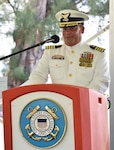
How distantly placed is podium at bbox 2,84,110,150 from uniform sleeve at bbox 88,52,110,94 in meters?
0.37

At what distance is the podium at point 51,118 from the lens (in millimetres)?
1049

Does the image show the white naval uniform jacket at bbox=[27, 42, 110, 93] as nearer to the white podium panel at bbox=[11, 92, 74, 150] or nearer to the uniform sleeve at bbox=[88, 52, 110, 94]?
the uniform sleeve at bbox=[88, 52, 110, 94]

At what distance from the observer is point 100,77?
156 centimetres

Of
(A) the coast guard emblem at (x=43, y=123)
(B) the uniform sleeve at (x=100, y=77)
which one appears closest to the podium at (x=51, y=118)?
(A) the coast guard emblem at (x=43, y=123)

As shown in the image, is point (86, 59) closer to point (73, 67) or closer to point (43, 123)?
point (73, 67)

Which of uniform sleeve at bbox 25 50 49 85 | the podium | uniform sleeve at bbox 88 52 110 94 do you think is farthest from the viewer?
uniform sleeve at bbox 25 50 49 85

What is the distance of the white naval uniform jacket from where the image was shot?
5.21 ft

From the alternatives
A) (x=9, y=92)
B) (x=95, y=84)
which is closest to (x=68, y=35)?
(x=95, y=84)

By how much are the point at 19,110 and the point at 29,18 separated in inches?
48.3

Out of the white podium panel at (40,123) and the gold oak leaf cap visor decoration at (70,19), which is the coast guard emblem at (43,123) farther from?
the gold oak leaf cap visor decoration at (70,19)

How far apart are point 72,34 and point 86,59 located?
156 millimetres

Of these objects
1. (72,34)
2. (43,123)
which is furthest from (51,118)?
(72,34)

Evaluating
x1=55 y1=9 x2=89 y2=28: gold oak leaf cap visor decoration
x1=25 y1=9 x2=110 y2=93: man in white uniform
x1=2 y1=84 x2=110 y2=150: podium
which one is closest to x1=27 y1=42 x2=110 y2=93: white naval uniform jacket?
x1=25 y1=9 x2=110 y2=93: man in white uniform

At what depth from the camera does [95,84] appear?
153cm
